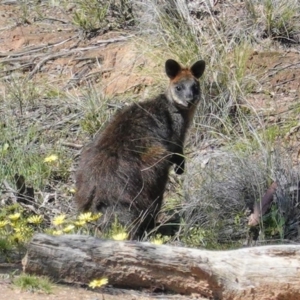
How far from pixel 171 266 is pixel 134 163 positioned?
285cm

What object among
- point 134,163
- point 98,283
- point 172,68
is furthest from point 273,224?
point 98,283

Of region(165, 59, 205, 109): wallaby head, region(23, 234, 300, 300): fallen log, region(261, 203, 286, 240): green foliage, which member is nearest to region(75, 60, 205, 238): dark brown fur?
region(165, 59, 205, 109): wallaby head

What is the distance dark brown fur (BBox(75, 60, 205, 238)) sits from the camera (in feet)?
26.5

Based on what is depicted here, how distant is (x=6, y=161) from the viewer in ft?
31.2

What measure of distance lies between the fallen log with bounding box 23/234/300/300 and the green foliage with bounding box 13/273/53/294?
0.06 metres

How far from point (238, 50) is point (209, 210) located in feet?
9.73

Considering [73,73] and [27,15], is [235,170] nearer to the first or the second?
[73,73]

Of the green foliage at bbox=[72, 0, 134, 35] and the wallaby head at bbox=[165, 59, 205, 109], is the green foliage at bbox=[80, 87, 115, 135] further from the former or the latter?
the green foliage at bbox=[72, 0, 134, 35]

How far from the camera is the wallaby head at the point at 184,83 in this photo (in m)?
9.22

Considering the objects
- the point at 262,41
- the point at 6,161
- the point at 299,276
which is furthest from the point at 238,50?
the point at 299,276

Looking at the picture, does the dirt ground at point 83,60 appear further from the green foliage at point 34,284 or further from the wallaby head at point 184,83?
the green foliage at point 34,284

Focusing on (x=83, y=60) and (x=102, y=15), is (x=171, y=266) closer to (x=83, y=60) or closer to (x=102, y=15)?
(x=83, y=60)

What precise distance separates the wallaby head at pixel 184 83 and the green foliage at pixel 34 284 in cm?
400

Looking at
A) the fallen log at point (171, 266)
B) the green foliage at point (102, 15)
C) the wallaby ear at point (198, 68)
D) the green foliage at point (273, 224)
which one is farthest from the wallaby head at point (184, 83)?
the fallen log at point (171, 266)
